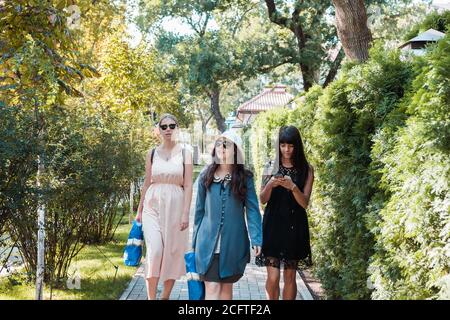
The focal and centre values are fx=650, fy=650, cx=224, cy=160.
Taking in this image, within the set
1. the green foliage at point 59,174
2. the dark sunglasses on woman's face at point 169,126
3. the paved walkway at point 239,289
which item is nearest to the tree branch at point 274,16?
the green foliage at point 59,174

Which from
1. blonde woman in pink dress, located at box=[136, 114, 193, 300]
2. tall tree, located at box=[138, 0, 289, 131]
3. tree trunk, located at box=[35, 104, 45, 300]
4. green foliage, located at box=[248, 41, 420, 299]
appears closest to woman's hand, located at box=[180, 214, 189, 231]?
blonde woman in pink dress, located at box=[136, 114, 193, 300]

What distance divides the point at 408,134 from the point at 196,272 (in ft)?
8.41

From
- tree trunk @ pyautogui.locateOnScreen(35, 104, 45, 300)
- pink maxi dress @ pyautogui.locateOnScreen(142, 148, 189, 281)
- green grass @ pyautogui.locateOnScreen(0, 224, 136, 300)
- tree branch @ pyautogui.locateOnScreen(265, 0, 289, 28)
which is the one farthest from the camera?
tree branch @ pyautogui.locateOnScreen(265, 0, 289, 28)

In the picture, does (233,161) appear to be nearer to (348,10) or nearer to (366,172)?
(366,172)

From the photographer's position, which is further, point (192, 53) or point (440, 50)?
point (192, 53)

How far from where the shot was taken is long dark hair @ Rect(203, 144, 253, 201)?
5.99 meters

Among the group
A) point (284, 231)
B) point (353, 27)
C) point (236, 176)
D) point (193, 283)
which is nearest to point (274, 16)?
point (353, 27)

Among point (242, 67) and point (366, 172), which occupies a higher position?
point (242, 67)

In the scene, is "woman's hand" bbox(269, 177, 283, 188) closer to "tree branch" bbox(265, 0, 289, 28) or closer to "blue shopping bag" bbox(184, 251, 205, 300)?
"blue shopping bag" bbox(184, 251, 205, 300)

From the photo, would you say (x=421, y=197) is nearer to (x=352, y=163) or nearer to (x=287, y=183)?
(x=287, y=183)

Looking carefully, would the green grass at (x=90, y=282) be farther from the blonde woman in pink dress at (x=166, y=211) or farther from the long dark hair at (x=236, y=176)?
the long dark hair at (x=236, y=176)

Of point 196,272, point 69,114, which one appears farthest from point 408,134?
point 69,114

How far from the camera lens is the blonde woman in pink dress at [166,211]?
7211 millimetres

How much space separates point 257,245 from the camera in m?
6.02
